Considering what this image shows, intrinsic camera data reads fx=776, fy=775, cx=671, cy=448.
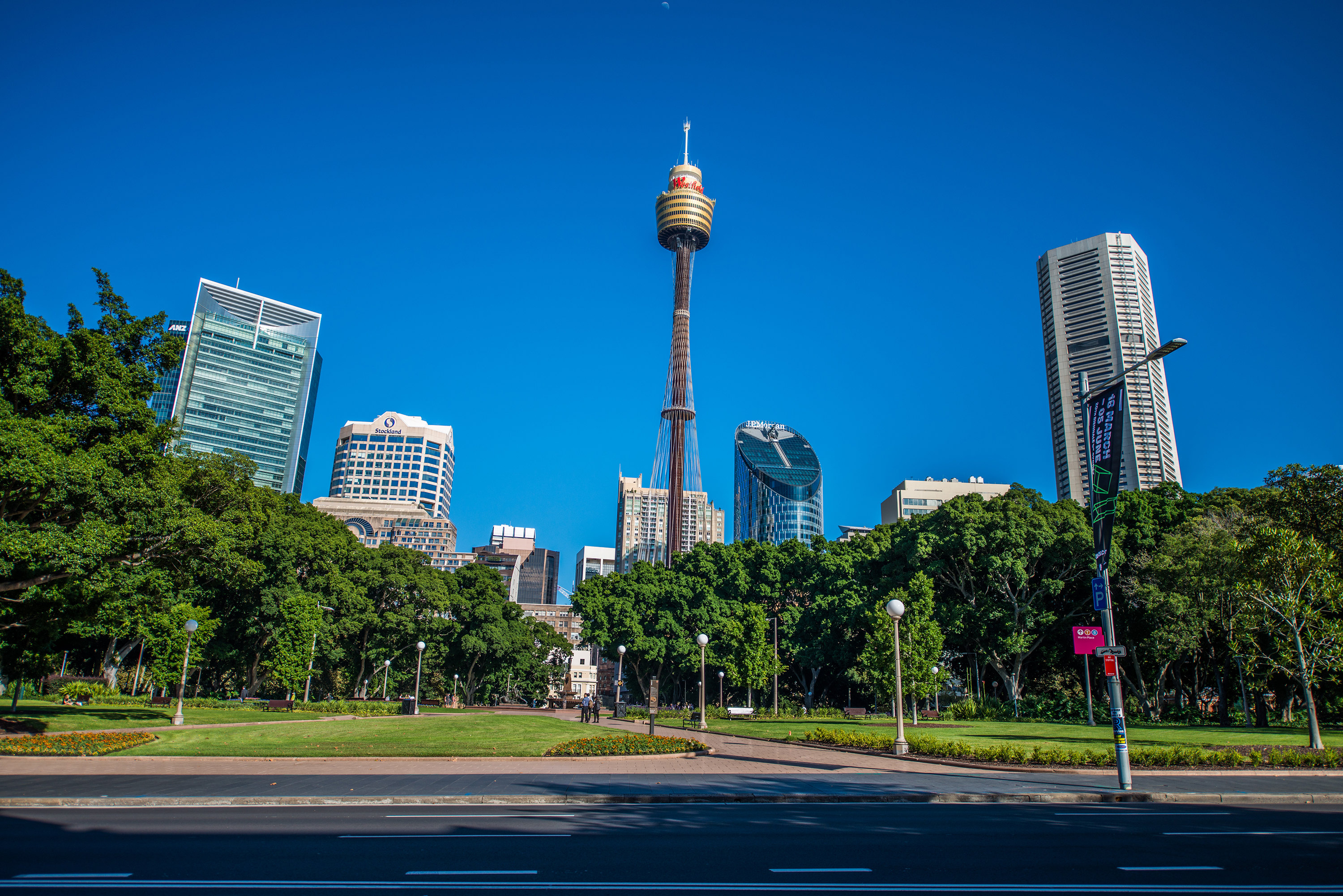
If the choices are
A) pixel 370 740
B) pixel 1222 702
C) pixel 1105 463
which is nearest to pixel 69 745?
pixel 370 740

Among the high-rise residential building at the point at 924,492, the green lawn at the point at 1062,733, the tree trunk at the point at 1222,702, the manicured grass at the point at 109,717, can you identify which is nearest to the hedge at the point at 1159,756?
the green lawn at the point at 1062,733

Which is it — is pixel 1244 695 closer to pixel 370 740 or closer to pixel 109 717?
pixel 370 740

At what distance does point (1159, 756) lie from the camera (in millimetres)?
20984

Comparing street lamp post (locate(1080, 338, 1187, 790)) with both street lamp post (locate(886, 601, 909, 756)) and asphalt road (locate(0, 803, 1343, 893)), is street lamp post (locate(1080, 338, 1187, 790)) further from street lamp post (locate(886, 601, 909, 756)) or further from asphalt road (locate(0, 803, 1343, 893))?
street lamp post (locate(886, 601, 909, 756))

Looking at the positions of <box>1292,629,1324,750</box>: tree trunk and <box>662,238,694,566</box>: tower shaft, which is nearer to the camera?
<box>1292,629,1324,750</box>: tree trunk

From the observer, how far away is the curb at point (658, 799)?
1407 centimetres

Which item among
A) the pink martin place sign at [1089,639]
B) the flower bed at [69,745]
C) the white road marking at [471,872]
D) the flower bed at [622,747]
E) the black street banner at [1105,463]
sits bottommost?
the flower bed at [69,745]

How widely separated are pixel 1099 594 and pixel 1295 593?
16595 millimetres

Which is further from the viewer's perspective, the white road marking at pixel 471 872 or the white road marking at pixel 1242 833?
the white road marking at pixel 1242 833

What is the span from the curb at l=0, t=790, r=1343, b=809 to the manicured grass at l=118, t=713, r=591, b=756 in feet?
25.9

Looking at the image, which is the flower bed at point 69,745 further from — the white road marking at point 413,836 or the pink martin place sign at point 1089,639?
the pink martin place sign at point 1089,639

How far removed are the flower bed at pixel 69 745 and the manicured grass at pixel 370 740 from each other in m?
0.58

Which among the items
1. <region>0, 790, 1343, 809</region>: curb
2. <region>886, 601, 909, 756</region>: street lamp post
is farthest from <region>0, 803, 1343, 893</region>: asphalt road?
<region>886, 601, 909, 756</region>: street lamp post

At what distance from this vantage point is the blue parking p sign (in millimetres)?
17906
